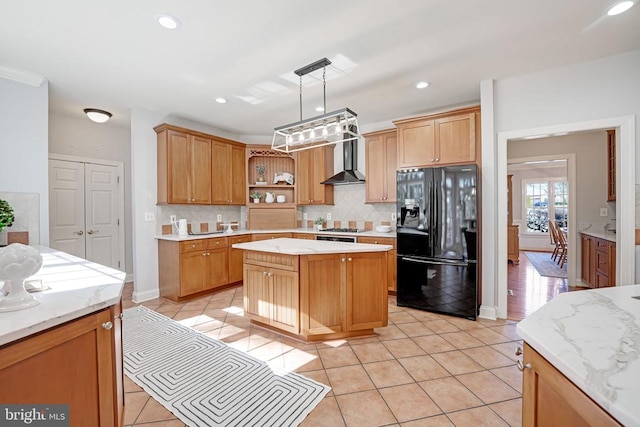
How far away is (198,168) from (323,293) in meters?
2.94

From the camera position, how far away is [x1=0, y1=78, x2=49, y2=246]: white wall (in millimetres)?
2893

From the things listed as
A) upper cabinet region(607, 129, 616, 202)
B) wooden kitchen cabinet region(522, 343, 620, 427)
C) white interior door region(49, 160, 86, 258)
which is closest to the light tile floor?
wooden kitchen cabinet region(522, 343, 620, 427)

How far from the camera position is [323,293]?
2.62 metres

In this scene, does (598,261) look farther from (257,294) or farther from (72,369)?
(72,369)

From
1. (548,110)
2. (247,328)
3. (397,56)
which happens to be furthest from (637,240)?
(247,328)

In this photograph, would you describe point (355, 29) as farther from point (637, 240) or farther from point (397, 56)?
point (637, 240)

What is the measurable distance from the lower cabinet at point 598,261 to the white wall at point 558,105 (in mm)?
1033

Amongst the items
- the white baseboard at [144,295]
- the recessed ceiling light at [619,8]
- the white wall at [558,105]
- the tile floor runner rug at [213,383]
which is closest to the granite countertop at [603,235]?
the white wall at [558,105]

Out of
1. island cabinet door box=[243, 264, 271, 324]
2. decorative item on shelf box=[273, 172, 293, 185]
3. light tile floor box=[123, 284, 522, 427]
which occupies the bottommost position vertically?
light tile floor box=[123, 284, 522, 427]

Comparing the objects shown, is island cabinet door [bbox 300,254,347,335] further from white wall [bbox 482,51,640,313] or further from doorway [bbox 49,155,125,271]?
doorway [bbox 49,155,125,271]

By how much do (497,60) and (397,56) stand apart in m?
1.01

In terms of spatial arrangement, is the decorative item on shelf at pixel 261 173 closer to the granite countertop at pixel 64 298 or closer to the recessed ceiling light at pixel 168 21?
the recessed ceiling light at pixel 168 21

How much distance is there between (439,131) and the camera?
3.53 metres

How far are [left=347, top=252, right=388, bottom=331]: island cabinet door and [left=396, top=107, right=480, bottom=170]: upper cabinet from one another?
1.58 meters
